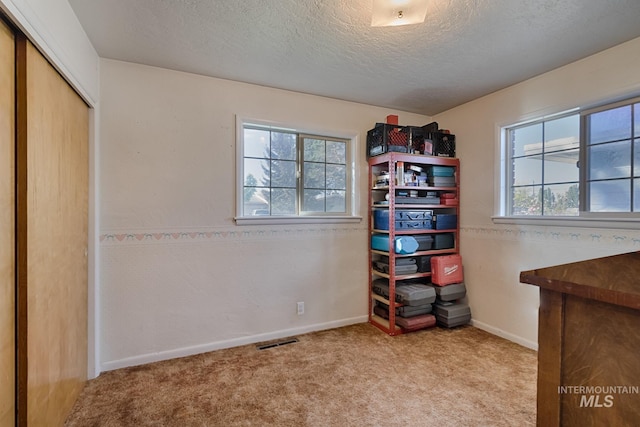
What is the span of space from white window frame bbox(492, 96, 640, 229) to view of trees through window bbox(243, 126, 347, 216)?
1.49m

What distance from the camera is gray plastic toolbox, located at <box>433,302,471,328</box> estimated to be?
289cm

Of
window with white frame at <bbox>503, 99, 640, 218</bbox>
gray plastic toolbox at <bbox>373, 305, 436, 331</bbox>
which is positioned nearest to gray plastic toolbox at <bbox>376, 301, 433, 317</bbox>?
gray plastic toolbox at <bbox>373, 305, 436, 331</bbox>

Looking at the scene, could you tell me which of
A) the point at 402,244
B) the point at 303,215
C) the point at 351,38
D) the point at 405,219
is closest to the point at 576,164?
the point at 405,219

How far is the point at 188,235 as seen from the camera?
2439mm

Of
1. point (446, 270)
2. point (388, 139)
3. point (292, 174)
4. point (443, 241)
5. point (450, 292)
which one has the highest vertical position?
point (388, 139)

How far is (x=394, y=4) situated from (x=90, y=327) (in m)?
2.80

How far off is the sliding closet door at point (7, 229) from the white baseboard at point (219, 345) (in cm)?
106

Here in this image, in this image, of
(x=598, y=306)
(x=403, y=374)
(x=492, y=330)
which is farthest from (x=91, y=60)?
(x=492, y=330)

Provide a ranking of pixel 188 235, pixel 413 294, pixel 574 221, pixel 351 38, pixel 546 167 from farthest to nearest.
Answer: pixel 413 294
pixel 546 167
pixel 188 235
pixel 574 221
pixel 351 38

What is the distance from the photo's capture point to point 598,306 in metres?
0.63

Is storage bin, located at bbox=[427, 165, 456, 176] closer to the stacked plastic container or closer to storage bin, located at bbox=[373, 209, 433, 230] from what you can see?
storage bin, located at bbox=[373, 209, 433, 230]

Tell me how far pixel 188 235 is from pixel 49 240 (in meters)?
0.99

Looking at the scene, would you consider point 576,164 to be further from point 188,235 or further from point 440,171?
point 188,235

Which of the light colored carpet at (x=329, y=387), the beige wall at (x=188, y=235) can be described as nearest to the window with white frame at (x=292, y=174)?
the beige wall at (x=188, y=235)
